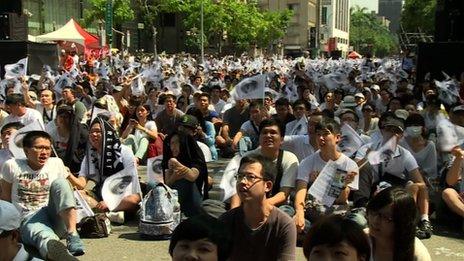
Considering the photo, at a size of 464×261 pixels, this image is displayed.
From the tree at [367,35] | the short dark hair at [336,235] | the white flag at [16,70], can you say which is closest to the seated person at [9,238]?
the short dark hair at [336,235]

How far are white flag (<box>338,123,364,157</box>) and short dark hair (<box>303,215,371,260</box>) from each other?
4.91m

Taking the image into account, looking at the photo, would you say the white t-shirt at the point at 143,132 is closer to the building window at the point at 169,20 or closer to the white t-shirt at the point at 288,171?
the white t-shirt at the point at 288,171

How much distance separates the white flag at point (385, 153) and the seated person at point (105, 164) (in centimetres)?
251

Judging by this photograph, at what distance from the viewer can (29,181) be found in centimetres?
678

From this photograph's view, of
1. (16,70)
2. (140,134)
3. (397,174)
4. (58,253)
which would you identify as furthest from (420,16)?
(58,253)

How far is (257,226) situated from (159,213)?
304 centimetres

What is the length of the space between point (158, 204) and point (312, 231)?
14.5ft

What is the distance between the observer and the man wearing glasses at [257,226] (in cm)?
443

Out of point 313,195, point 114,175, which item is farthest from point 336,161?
point 114,175

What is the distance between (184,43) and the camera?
75.0 meters

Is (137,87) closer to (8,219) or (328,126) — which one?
(328,126)

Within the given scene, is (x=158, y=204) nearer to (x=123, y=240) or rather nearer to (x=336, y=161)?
(x=123, y=240)

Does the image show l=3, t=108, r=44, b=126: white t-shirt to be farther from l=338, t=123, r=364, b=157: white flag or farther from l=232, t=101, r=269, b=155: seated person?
l=338, t=123, r=364, b=157: white flag

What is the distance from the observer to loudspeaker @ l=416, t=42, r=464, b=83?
18.0 m
